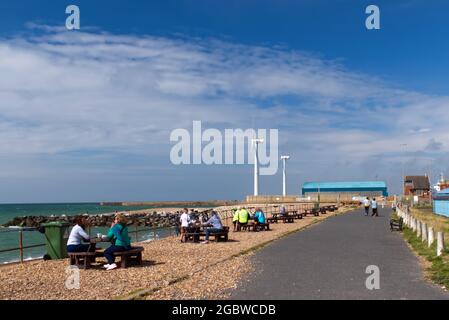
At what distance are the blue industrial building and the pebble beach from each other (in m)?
29.1

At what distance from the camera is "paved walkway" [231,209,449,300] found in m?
9.75

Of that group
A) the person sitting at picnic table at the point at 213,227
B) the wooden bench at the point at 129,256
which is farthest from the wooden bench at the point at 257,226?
the wooden bench at the point at 129,256

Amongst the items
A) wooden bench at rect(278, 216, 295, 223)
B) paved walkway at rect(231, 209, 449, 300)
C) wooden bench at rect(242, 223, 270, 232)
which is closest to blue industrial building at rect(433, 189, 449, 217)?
wooden bench at rect(278, 216, 295, 223)

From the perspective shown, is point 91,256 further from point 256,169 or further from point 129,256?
point 256,169

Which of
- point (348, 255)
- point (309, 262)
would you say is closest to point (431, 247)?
point (348, 255)

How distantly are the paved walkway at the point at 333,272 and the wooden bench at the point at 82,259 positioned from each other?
405 cm

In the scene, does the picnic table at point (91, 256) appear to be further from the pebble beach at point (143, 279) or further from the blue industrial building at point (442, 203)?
the blue industrial building at point (442, 203)

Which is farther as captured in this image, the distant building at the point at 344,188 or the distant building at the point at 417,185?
the distant building at the point at 344,188

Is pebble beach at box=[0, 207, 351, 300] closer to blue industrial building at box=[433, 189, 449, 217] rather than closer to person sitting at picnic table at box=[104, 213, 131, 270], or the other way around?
person sitting at picnic table at box=[104, 213, 131, 270]

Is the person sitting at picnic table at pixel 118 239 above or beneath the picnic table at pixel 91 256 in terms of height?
above

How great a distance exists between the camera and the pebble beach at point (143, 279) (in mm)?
9820

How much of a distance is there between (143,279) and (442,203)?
3670cm

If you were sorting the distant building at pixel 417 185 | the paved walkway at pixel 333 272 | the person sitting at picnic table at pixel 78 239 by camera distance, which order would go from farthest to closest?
the distant building at pixel 417 185 < the person sitting at picnic table at pixel 78 239 < the paved walkway at pixel 333 272
